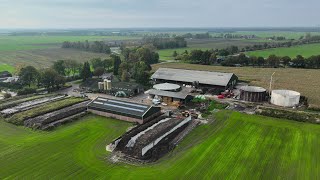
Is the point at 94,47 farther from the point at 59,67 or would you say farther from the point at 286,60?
the point at 286,60

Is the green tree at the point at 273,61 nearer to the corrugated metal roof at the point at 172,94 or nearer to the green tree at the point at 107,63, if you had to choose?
the corrugated metal roof at the point at 172,94

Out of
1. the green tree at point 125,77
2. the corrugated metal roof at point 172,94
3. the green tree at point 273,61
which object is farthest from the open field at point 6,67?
the green tree at point 273,61

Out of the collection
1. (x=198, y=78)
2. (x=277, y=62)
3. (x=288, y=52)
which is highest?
(x=288, y=52)

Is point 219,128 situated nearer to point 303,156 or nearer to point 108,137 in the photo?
point 303,156

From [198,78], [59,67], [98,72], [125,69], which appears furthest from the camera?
[125,69]

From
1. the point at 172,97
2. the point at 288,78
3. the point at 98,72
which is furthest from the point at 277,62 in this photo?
the point at 98,72

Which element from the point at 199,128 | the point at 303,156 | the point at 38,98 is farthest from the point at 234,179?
the point at 38,98

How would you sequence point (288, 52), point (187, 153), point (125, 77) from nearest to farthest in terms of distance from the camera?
1. point (187, 153)
2. point (125, 77)
3. point (288, 52)
